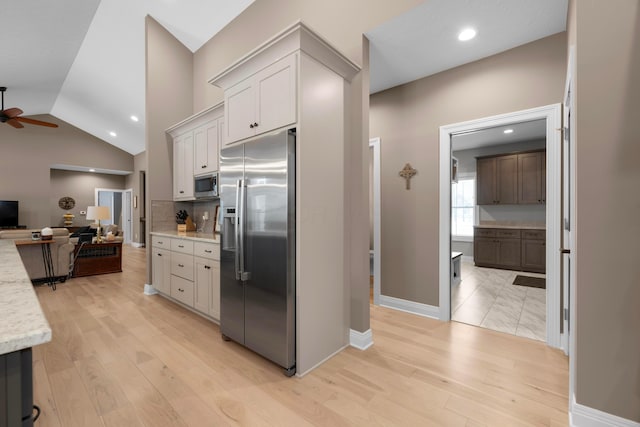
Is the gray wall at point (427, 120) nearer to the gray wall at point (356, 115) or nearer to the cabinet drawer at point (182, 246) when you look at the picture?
the gray wall at point (356, 115)

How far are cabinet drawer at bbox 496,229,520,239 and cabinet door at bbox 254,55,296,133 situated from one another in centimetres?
557

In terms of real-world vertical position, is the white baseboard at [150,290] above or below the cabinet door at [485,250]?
below

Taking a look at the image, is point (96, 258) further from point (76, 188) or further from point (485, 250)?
point (485, 250)

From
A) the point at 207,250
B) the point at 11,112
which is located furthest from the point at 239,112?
the point at 11,112

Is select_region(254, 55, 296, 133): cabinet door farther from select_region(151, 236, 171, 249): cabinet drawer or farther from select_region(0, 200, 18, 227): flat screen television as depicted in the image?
select_region(0, 200, 18, 227): flat screen television

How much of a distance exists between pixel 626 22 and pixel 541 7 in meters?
0.91

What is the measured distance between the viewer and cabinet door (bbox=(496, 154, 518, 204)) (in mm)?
5980

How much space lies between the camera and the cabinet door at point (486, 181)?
246 inches

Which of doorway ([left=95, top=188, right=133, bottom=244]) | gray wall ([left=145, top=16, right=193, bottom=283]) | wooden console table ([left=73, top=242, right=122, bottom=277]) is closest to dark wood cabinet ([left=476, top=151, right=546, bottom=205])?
gray wall ([left=145, top=16, right=193, bottom=283])

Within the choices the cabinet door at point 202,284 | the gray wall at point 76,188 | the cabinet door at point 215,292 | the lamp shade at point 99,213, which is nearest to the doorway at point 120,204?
the gray wall at point 76,188

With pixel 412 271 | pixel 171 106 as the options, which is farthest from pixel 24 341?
pixel 171 106

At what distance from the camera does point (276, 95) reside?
2.19m

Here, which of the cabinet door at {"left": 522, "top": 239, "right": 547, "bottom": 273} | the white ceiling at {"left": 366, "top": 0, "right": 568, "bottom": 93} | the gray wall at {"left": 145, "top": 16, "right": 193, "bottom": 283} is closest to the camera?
the white ceiling at {"left": 366, "top": 0, "right": 568, "bottom": 93}

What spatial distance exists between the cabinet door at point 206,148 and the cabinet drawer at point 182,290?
1438 mm
